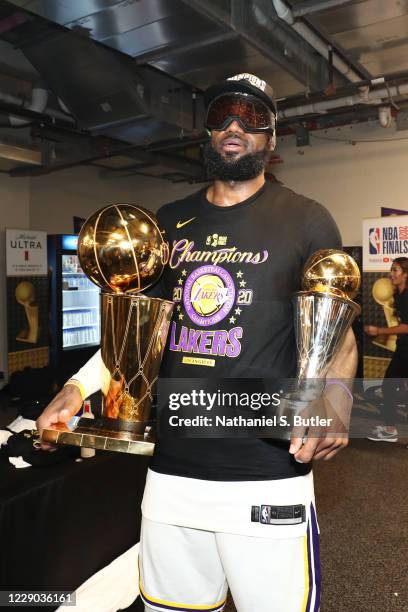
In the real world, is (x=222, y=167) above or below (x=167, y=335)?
above

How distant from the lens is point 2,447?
211cm

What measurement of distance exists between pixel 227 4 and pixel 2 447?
2.53 metres

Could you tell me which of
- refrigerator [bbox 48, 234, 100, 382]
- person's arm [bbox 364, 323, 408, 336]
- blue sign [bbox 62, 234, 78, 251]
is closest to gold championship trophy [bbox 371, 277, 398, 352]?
person's arm [bbox 364, 323, 408, 336]

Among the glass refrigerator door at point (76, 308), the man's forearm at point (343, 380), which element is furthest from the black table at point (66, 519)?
the glass refrigerator door at point (76, 308)

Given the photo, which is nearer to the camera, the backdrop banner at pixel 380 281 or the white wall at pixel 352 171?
the backdrop banner at pixel 380 281

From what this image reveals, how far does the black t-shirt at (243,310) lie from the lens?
3.70ft

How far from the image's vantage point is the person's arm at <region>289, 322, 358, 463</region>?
94 centimetres

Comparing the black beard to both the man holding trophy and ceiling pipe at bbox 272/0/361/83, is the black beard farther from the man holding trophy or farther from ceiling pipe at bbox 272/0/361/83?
ceiling pipe at bbox 272/0/361/83

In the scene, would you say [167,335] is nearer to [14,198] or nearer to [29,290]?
[29,290]

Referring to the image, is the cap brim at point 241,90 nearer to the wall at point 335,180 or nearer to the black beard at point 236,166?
the black beard at point 236,166

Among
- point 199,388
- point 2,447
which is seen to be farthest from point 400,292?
point 199,388

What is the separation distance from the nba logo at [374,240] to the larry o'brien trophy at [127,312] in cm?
440

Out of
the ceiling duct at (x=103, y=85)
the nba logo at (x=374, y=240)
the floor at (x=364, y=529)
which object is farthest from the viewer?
the nba logo at (x=374, y=240)

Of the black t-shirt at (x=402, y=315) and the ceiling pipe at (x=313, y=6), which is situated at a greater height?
the ceiling pipe at (x=313, y=6)
